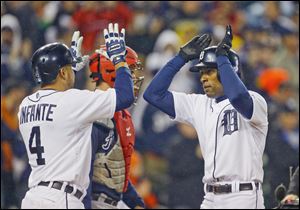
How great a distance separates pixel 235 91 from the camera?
16.8 ft

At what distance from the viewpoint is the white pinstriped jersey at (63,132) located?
5.04 m

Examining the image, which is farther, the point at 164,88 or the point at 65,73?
the point at 164,88

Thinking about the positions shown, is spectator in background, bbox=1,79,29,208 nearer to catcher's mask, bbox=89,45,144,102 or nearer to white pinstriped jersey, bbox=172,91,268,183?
catcher's mask, bbox=89,45,144,102

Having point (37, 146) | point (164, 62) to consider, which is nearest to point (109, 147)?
point (37, 146)

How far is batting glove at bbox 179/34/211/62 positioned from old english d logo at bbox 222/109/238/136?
436 millimetres

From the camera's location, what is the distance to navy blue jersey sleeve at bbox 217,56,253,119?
5.11 metres

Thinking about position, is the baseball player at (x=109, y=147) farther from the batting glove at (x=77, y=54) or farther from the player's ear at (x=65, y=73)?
the player's ear at (x=65, y=73)

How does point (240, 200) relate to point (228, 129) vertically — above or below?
below

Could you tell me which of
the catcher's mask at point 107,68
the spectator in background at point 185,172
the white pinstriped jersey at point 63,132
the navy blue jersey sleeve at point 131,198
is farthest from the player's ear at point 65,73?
the spectator in background at point 185,172

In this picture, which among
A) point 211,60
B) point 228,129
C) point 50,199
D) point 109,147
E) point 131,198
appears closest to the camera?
point 50,199

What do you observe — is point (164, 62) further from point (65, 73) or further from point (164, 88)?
point (65, 73)

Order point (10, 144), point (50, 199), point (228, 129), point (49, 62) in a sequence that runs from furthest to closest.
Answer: point (10, 144) < point (228, 129) < point (49, 62) < point (50, 199)

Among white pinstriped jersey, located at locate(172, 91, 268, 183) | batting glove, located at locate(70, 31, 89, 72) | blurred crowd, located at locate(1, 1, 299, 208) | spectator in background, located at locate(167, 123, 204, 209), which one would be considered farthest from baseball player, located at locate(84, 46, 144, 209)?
blurred crowd, located at locate(1, 1, 299, 208)

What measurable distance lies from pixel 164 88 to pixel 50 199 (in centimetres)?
108
